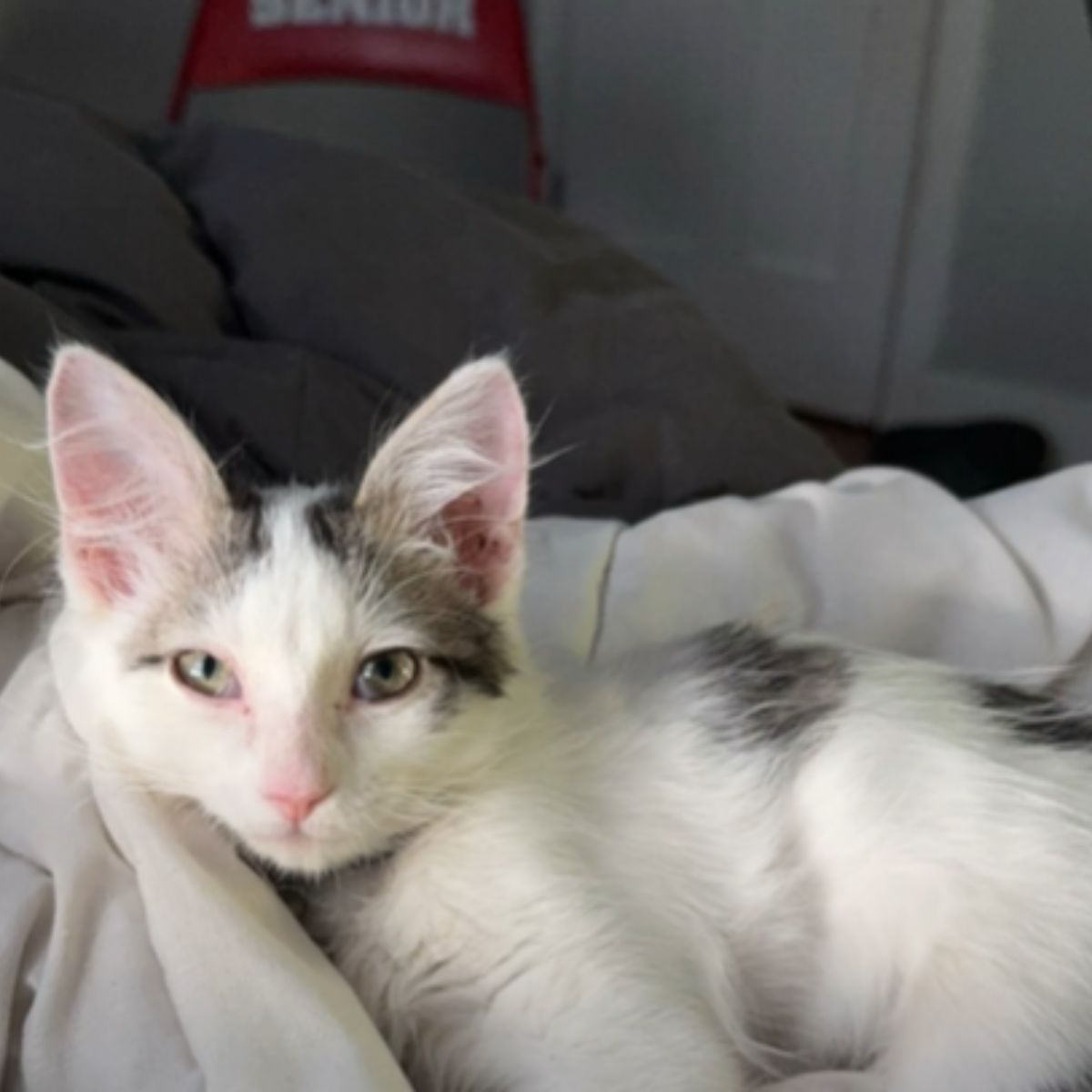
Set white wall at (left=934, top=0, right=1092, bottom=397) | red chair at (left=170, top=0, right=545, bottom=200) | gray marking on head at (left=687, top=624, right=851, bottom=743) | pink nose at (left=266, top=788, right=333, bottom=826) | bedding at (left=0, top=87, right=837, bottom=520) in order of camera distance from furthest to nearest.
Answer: white wall at (left=934, top=0, right=1092, bottom=397), red chair at (left=170, top=0, right=545, bottom=200), bedding at (left=0, top=87, right=837, bottom=520), gray marking on head at (left=687, top=624, right=851, bottom=743), pink nose at (left=266, top=788, right=333, bottom=826)

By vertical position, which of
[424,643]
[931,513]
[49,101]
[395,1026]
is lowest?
[395,1026]

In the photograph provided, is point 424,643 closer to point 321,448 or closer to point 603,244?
point 321,448

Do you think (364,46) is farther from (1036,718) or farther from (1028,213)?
(1036,718)

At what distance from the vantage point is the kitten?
36.0 inches

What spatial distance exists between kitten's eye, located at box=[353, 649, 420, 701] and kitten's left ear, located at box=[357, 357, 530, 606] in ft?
0.31

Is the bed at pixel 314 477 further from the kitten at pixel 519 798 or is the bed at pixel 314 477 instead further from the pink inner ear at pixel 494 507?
the pink inner ear at pixel 494 507

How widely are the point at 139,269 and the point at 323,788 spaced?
34.8 inches

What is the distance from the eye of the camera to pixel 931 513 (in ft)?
4.75

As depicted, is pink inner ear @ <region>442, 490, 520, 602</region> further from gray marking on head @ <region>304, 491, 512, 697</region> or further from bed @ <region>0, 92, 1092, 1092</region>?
bed @ <region>0, 92, 1092, 1092</region>

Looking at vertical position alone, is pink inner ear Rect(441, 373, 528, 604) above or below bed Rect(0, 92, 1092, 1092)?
above

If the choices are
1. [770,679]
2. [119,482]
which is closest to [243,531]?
[119,482]

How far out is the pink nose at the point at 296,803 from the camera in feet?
2.87

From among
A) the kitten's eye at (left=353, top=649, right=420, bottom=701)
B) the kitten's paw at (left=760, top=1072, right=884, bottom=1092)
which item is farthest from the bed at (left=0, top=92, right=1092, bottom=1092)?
the kitten's paw at (left=760, top=1072, right=884, bottom=1092)

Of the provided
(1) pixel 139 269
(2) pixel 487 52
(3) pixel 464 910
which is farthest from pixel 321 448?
(2) pixel 487 52
